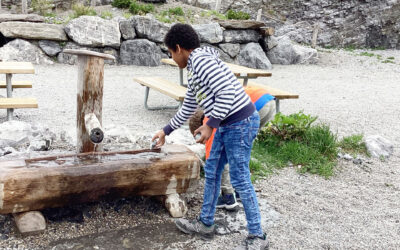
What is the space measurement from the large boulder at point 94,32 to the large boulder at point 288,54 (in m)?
4.53

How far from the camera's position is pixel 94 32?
9.96 m

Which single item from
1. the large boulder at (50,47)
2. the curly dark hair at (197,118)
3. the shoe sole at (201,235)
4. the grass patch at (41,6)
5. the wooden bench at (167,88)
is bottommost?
the shoe sole at (201,235)

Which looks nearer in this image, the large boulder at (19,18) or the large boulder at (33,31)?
the large boulder at (33,31)

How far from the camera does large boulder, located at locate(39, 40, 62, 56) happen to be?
9734 mm

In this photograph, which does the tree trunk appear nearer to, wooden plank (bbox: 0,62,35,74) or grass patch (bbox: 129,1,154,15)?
wooden plank (bbox: 0,62,35,74)

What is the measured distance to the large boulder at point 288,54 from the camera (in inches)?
480

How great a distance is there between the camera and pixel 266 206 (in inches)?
139

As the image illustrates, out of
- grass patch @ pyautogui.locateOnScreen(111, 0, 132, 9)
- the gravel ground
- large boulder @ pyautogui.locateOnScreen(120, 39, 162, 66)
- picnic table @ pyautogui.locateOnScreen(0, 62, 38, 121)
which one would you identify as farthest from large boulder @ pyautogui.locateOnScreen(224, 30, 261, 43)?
picnic table @ pyautogui.locateOnScreen(0, 62, 38, 121)

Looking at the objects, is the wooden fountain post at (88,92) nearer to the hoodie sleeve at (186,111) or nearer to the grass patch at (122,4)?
the hoodie sleeve at (186,111)

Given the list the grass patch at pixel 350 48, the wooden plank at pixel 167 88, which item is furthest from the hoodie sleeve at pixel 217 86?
the grass patch at pixel 350 48

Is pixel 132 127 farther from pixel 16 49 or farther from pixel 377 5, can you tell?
pixel 377 5

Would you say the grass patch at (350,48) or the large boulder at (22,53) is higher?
the grass patch at (350,48)

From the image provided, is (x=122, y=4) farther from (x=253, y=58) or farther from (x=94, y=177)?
(x=94, y=177)

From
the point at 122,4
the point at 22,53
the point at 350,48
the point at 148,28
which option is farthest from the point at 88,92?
the point at 350,48
